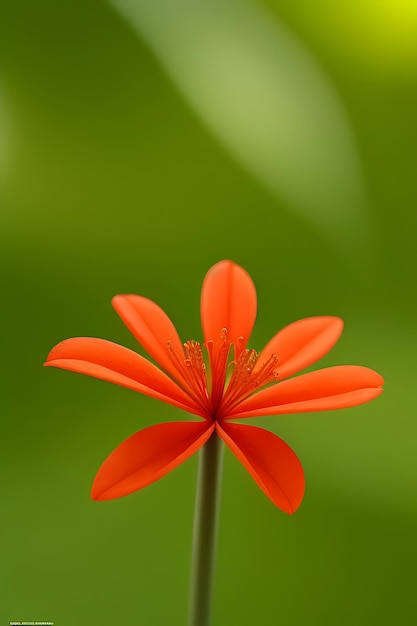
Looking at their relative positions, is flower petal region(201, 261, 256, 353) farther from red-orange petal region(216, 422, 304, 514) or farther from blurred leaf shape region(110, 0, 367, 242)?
blurred leaf shape region(110, 0, 367, 242)

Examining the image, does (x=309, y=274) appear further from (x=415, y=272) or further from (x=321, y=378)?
(x=321, y=378)

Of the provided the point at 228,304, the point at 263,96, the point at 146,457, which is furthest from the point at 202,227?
the point at 146,457

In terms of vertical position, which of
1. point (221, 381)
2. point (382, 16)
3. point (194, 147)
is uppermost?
point (382, 16)

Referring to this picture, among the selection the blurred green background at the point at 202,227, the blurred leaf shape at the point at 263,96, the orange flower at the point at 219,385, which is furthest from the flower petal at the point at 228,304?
the blurred leaf shape at the point at 263,96

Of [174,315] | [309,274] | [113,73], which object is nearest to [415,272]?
[309,274]

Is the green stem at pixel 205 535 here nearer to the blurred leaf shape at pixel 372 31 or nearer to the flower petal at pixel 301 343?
the flower petal at pixel 301 343

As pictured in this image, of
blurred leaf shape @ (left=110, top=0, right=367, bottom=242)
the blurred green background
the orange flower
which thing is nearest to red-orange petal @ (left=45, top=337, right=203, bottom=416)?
the orange flower
